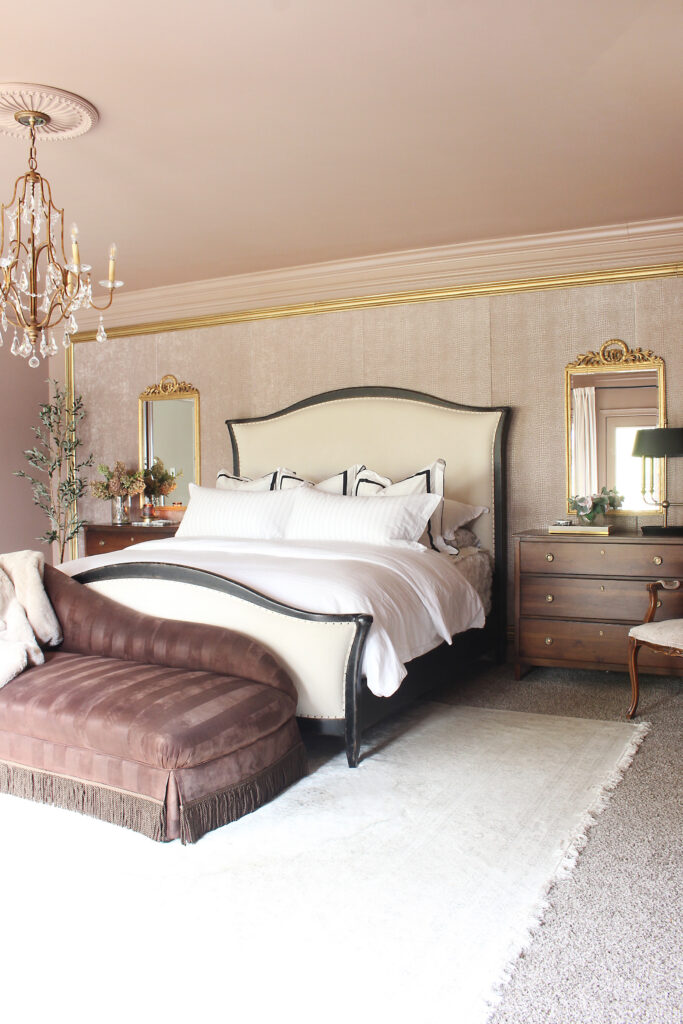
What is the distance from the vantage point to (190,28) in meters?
2.60

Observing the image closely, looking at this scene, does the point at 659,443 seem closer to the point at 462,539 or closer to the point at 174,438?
the point at 462,539

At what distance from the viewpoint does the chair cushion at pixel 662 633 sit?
3.35 meters

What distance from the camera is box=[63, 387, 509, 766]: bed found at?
3033 millimetres

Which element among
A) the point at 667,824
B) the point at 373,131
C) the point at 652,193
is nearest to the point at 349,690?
the point at 667,824

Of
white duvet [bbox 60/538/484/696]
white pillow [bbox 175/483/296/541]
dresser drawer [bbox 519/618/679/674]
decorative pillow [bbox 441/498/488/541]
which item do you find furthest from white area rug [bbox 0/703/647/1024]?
decorative pillow [bbox 441/498/488/541]

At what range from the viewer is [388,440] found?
17.2 feet

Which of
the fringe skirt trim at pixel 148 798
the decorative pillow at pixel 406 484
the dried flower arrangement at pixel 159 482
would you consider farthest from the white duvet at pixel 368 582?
the dried flower arrangement at pixel 159 482

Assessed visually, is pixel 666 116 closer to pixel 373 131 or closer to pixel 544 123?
pixel 544 123

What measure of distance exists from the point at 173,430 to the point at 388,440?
6.03ft

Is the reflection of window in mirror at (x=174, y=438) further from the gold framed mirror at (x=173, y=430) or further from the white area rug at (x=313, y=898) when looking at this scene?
the white area rug at (x=313, y=898)

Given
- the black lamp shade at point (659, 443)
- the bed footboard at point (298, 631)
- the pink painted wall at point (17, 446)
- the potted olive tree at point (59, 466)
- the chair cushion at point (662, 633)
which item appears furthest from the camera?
the potted olive tree at point (59, 466)

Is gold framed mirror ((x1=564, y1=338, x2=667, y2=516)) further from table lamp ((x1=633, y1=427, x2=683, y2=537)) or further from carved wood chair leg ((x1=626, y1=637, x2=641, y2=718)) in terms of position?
carved wood chair leg ((x1=626, y1=637, x2=641, y2=718))

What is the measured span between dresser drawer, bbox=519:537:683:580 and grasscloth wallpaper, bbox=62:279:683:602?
25.5 inches

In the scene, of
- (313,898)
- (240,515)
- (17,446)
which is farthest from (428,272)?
(313,898)
